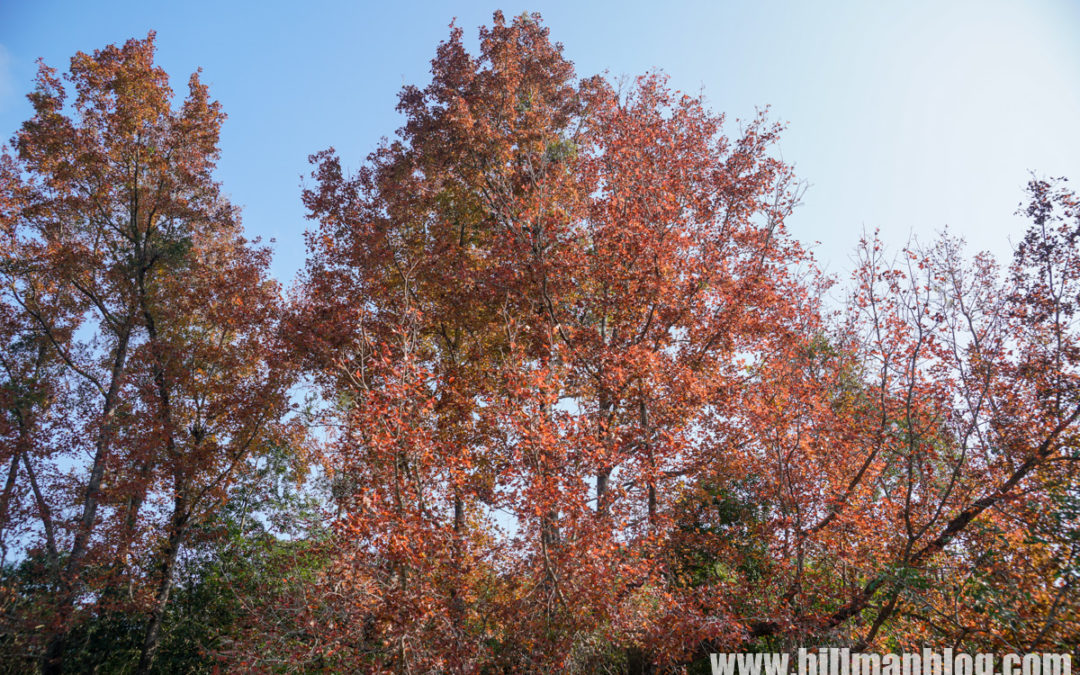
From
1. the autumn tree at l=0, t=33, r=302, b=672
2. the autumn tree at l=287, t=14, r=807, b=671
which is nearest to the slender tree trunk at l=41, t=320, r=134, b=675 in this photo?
the autumn tree at l=0, t=33, r=302, b=672

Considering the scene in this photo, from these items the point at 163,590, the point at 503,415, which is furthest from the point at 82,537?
the point at 503,415

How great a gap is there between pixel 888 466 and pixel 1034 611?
14.3ft

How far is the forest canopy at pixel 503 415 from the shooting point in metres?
8.95

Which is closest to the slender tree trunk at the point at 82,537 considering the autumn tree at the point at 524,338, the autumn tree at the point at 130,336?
the autumn tree at the point at 130,336

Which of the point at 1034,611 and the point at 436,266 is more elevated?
the point at 436,266

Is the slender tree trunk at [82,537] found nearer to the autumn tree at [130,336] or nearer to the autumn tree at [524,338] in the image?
the autumn tree at [130,336]

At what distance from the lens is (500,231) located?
1458 cm

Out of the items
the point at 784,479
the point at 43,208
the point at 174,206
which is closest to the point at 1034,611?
the point at 784,479

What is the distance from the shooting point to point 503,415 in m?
10.3

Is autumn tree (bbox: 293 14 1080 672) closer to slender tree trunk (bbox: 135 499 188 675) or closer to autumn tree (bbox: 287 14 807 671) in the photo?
autumn tree (bbox: 287 14 807 671)

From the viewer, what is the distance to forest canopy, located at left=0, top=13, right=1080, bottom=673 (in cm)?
895

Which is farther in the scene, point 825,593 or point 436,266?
point 436,266

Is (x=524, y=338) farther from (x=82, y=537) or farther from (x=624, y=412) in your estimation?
(x=82, y=537)

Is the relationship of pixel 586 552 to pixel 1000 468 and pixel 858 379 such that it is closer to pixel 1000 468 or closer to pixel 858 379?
pixel 1000 468
